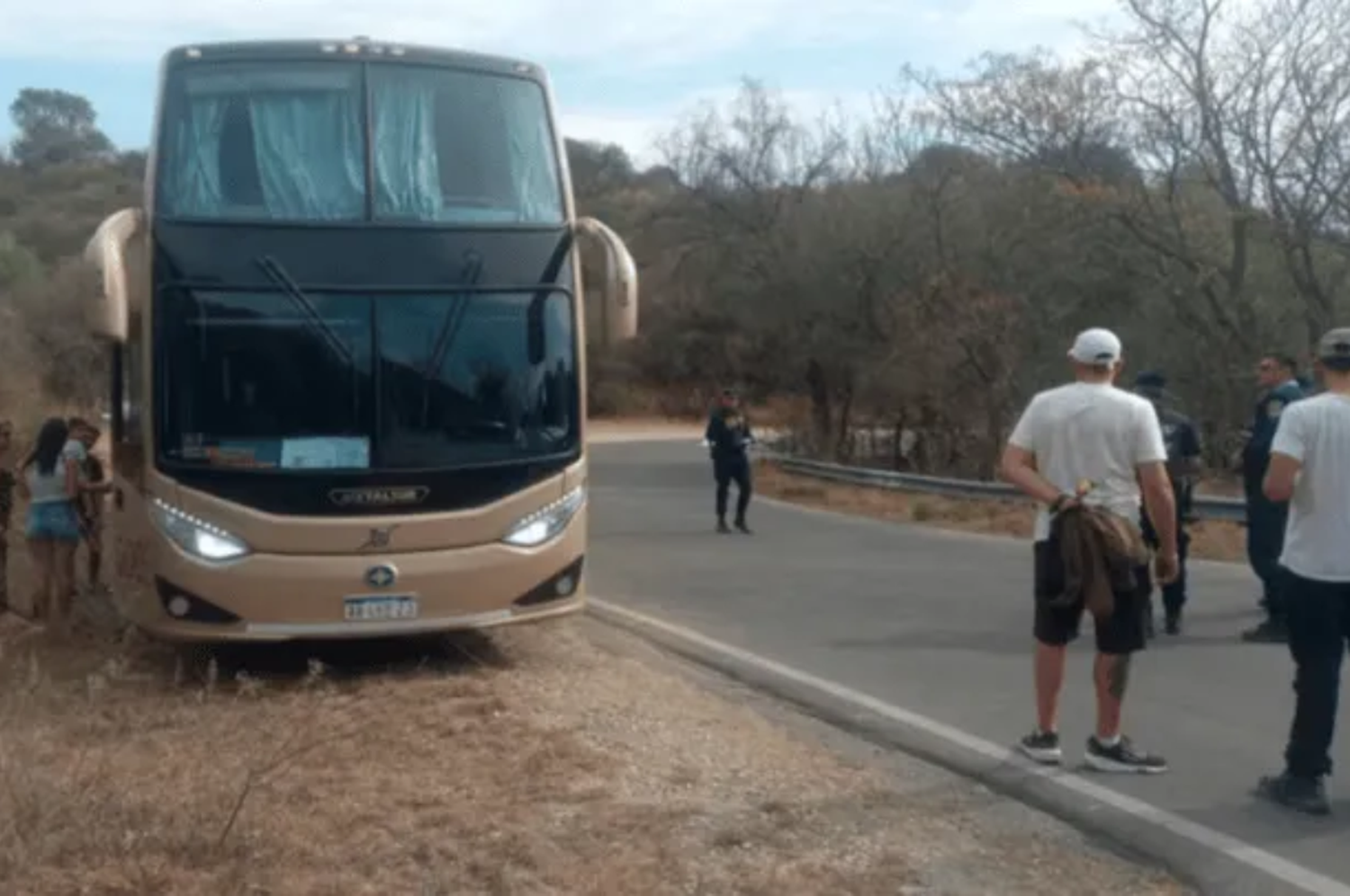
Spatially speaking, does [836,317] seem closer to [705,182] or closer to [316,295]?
[705,182]

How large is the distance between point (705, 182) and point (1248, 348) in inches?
1006

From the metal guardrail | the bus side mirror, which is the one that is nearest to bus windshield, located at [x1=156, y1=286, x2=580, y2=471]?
the bus side mirror

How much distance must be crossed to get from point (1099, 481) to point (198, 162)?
5.58 metres

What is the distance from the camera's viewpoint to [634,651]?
12.8 meters

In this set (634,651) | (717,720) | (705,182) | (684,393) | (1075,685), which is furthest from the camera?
(684,393)

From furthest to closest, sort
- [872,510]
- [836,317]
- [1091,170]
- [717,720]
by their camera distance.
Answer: [836,317] → [1091,170] → [872,510] → [717,720]

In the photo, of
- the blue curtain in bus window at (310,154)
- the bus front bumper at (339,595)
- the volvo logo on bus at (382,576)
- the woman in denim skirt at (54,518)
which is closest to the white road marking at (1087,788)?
the bus front bumper at (339,595)

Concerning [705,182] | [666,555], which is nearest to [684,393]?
[705,182]

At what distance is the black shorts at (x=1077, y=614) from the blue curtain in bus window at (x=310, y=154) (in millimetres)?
4749

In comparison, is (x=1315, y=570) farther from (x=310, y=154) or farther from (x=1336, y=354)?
(x=310, y=154)

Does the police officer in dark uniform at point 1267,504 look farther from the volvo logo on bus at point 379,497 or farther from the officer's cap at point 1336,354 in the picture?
the volvo logo on bus at point 379,497

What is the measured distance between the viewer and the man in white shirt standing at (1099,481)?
8.23 m

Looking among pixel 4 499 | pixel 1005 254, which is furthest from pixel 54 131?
pixel 4 499

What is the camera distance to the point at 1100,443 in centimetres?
824
